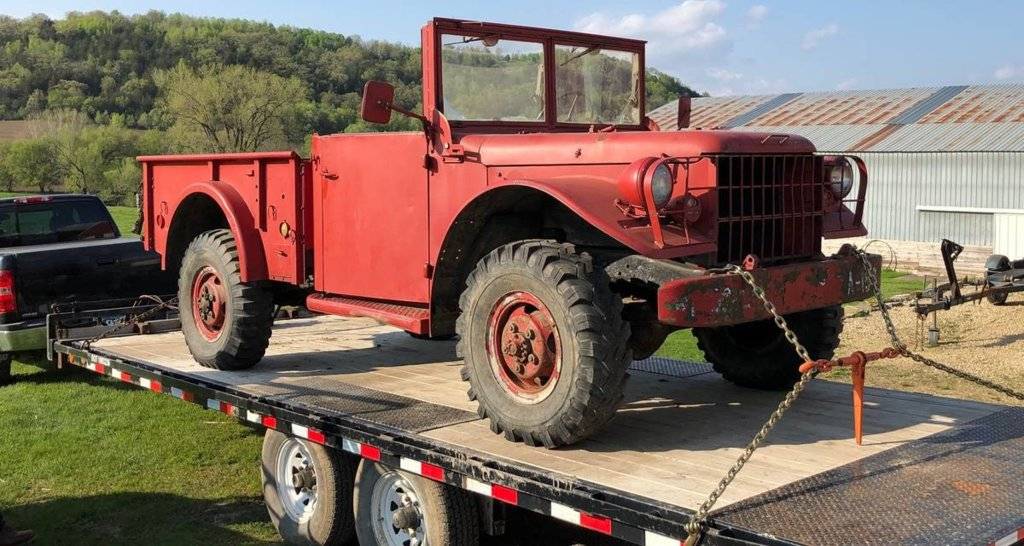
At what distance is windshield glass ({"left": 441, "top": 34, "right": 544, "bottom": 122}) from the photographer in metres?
6.07

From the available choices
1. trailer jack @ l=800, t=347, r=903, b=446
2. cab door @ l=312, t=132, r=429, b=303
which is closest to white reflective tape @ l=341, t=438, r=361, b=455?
cab door @ l=312, t=132, r=429, b=303

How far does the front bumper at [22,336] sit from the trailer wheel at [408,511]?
458 centimetres

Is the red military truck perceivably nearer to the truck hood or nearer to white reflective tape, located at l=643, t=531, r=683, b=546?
the truck hood

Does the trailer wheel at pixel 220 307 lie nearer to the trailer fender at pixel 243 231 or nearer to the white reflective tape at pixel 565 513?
the trailer fender at pixel 243 231

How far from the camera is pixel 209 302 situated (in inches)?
284

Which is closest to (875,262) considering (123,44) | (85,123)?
(85,123)

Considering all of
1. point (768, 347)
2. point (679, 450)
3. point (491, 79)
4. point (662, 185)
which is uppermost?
point (491, 79)

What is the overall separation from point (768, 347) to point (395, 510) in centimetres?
239

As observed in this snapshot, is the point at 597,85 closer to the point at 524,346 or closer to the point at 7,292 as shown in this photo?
the point at 524,346

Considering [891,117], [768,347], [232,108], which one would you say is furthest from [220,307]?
[232,108]

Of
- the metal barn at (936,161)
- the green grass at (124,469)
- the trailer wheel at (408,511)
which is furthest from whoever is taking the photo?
the metal barn at (936,161)

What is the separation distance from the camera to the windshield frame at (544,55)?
5957mm

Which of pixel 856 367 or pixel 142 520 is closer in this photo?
pixel 856 367

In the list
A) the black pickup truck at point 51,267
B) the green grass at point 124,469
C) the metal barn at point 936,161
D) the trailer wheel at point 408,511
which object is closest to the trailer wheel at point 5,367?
the black pickup truck at point 51,267
